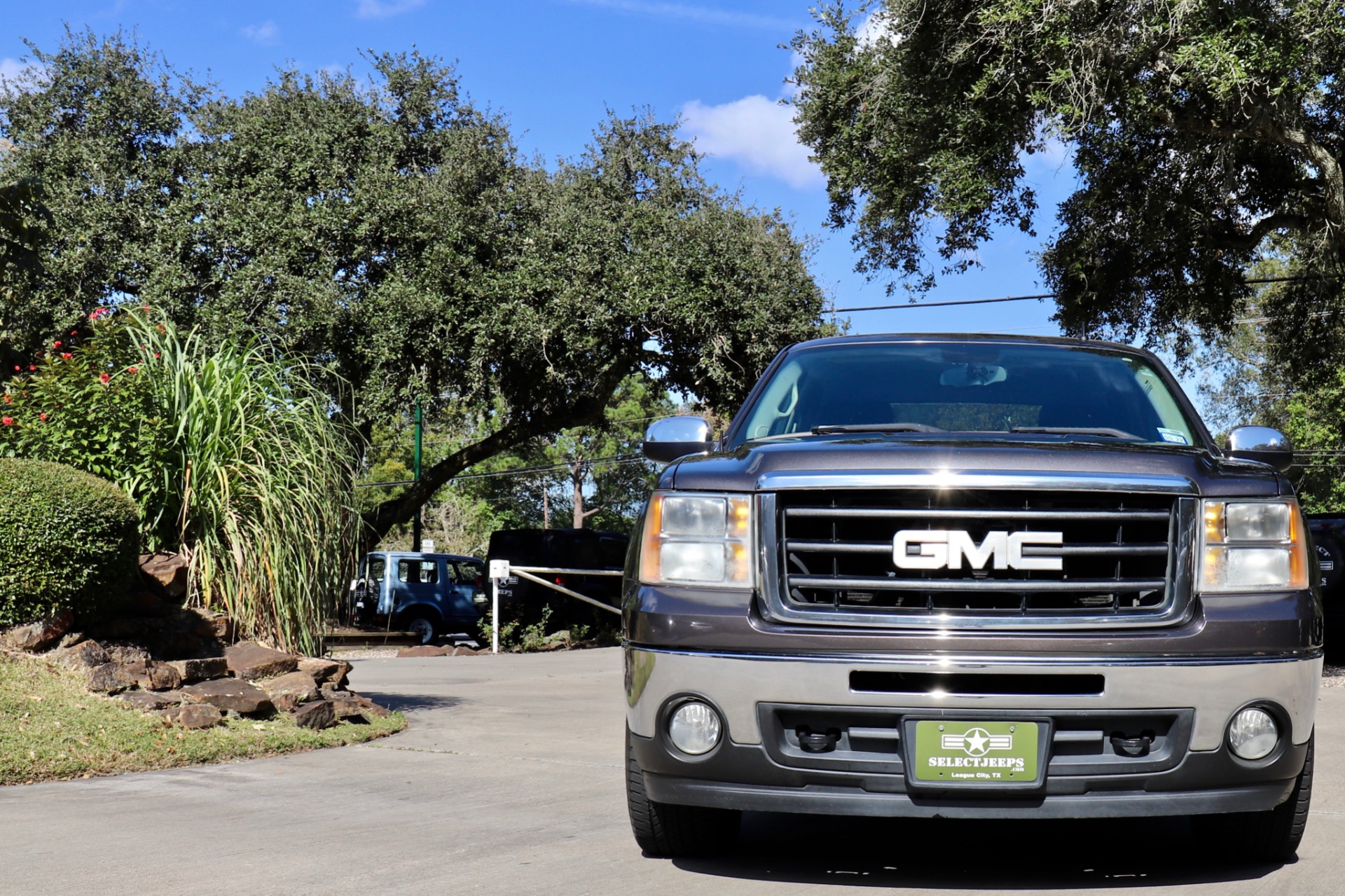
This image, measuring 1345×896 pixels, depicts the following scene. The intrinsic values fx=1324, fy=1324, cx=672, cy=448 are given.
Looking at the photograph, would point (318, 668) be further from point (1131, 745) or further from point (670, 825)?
point (1131, 745)

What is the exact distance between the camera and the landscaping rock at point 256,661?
8.04m

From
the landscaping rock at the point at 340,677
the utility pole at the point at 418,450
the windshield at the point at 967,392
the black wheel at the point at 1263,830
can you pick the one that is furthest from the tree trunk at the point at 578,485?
the black wheel at the point at 1263,830

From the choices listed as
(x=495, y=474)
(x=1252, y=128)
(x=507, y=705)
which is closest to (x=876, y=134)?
(x=1252, y=128)

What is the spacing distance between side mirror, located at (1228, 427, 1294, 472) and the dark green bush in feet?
18.9

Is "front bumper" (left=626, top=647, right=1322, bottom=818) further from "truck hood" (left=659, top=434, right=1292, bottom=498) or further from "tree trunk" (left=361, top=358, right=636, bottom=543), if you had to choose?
"tree trunk" (left=361, top=358, right=636, bottom=543)

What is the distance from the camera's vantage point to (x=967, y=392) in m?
5.36

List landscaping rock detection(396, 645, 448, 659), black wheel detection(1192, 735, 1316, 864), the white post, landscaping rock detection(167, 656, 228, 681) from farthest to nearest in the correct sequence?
landscaping rock detection(396, 645, 448, 659)
the white post
landscaping rock detection(167, 656, 228, 681)
black wheel detection(1192, 735, 1316, 864)

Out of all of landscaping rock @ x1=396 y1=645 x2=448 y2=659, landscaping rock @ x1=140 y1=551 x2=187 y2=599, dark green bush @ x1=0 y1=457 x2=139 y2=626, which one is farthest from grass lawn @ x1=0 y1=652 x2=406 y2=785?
landscaping rock @ x1=396 y1=645 x2=448 y2=659

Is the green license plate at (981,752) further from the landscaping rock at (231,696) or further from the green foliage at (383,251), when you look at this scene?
the green foliage at (383,251)

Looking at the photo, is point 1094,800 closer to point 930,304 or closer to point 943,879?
point 943,879

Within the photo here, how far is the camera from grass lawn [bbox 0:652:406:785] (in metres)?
6.44

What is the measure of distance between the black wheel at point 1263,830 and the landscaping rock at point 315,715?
16.7ft

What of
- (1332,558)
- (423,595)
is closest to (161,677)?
(1332,558)

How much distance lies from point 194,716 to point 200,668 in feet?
1.76
